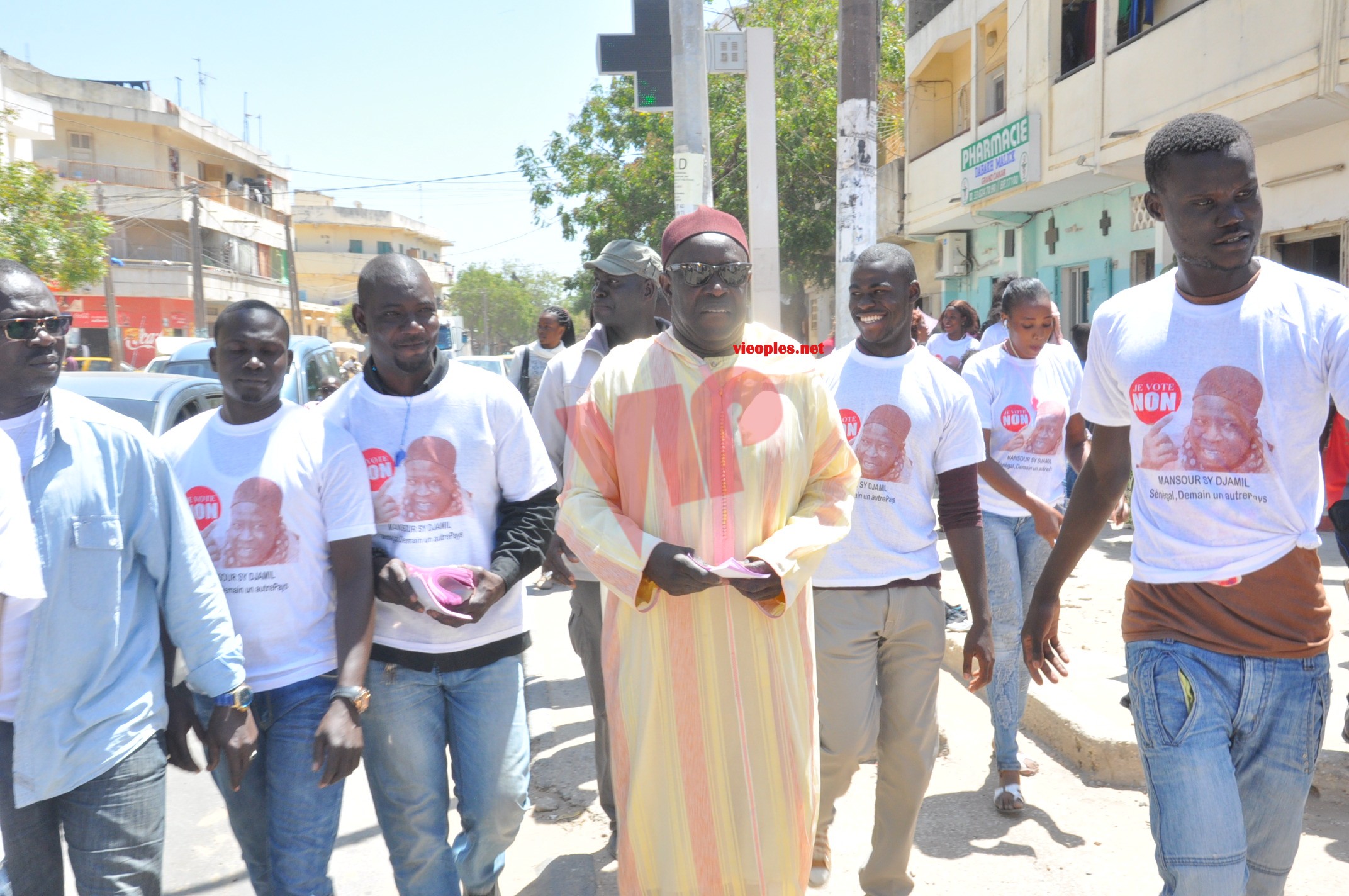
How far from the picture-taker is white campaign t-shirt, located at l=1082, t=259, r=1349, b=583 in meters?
2.39

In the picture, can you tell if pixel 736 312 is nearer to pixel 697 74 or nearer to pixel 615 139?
pixel 697 74

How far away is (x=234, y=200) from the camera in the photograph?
48219 millimetres

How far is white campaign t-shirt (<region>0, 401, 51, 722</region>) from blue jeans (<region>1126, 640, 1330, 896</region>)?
247cm

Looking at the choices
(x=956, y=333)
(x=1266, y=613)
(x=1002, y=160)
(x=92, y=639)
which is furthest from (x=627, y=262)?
(x=1002, y=160)

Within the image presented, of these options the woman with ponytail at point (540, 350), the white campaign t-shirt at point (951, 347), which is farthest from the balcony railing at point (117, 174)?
the white campaign t-shirt at point (951, 347)

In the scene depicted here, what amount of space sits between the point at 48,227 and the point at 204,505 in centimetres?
1491

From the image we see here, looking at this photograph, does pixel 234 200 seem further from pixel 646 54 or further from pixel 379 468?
pixel 379 468

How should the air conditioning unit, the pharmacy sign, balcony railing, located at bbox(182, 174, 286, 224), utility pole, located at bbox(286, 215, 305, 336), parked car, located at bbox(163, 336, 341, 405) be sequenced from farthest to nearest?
1. balcony railing, located at bbox(182, 174, 286, 224)
2. utility pole, located at bbox(286, 215, 305, 336)
3. the air conditioning unit
4. the pharmacy sign
5. parked car, located at bbox(163, 336, 341, 405)

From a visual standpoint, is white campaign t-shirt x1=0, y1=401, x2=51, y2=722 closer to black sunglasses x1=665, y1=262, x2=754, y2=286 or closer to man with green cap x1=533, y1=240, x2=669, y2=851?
black sunglasses x1=665, y1=262, x2=754, y2=286

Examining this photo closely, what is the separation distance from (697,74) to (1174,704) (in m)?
5.94

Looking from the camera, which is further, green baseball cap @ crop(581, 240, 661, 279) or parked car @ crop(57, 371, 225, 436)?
parked car @ crop(57, 371, 225, 436)

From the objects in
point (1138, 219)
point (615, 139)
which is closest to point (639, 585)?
point (1138, 219)

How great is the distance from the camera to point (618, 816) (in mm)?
2814

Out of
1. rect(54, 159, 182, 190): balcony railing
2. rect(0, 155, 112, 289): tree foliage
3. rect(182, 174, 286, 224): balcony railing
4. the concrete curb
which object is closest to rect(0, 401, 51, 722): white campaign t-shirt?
the concrete curb
